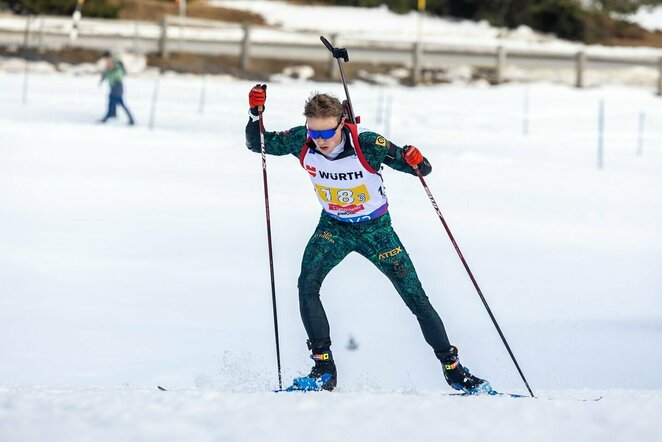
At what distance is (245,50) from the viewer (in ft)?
87.4

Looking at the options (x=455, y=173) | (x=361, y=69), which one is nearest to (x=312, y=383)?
(x=455, y=173)

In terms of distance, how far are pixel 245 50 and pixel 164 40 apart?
207 cm

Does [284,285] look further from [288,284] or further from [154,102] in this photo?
[154,102]

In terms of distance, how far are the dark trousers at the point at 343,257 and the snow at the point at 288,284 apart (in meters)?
0.55

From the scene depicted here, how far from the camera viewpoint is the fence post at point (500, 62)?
27.3 metres

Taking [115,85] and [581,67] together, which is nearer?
[115,85]

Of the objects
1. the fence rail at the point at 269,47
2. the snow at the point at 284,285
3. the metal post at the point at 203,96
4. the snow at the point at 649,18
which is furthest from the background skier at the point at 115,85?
the snow at the point at 649,18

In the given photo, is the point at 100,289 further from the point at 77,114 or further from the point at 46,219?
the point at 77,114

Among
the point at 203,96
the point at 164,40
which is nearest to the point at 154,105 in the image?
the point at 203,96

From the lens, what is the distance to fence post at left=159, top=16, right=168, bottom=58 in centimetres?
2606

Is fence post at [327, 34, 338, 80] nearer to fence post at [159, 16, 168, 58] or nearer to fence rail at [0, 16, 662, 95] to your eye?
fence rail at [0, 16, 662, 95]

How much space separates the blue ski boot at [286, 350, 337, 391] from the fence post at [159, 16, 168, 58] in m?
21.7

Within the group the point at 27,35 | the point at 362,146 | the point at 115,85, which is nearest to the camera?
the point at 362,146

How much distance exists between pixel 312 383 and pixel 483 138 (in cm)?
1570
